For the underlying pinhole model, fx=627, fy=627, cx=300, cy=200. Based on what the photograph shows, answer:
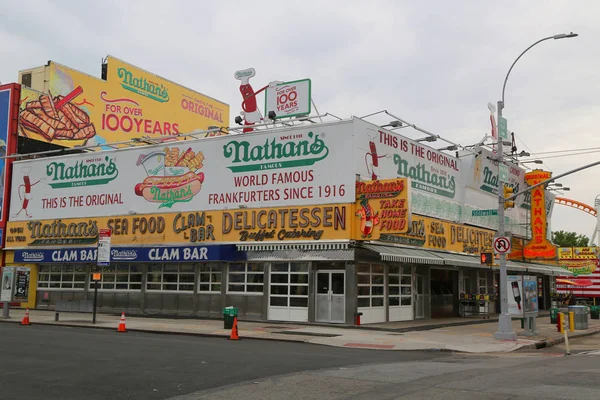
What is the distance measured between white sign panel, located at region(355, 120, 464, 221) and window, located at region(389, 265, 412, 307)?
9.74 feet

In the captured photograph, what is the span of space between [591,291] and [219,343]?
47.2m

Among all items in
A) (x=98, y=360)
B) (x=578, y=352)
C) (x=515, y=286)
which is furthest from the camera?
(x=515, y=286)

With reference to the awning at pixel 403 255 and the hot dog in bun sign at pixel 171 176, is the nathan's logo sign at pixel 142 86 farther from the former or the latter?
the awning at pixel 403 255

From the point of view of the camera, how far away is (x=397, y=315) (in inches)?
1179

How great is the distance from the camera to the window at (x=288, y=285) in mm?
27859

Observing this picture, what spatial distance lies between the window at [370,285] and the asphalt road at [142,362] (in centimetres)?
744

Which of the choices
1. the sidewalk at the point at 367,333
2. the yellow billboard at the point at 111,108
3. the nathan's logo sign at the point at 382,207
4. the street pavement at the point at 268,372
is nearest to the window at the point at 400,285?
the sidewalk at the point at 367,333

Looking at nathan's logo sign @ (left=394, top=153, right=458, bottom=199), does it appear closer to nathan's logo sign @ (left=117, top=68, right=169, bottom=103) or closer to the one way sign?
the one way sign

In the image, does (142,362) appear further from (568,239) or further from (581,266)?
(568,239)

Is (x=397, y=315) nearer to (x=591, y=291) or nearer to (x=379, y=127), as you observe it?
(x=379, y=127)

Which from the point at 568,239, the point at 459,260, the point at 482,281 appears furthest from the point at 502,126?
the point at 568,239

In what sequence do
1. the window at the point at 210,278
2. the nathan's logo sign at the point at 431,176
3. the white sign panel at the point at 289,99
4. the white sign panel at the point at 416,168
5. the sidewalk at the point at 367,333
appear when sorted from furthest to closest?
the nathan's logo sign at the point at 431,176 → the window at the point at 210,278 → the white sign panel at the point at 289,99 → the white sign panel at the point at 416,168 → the sidewalk at the point at 367,333

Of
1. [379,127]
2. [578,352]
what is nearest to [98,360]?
[578,352]

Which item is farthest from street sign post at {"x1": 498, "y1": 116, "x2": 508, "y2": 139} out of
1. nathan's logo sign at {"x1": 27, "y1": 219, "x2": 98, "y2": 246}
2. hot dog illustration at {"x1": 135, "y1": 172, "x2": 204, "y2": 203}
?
nathan's logo sign at {"x1": 27, "y1": 219, "x2": 98, "y2": 246}
